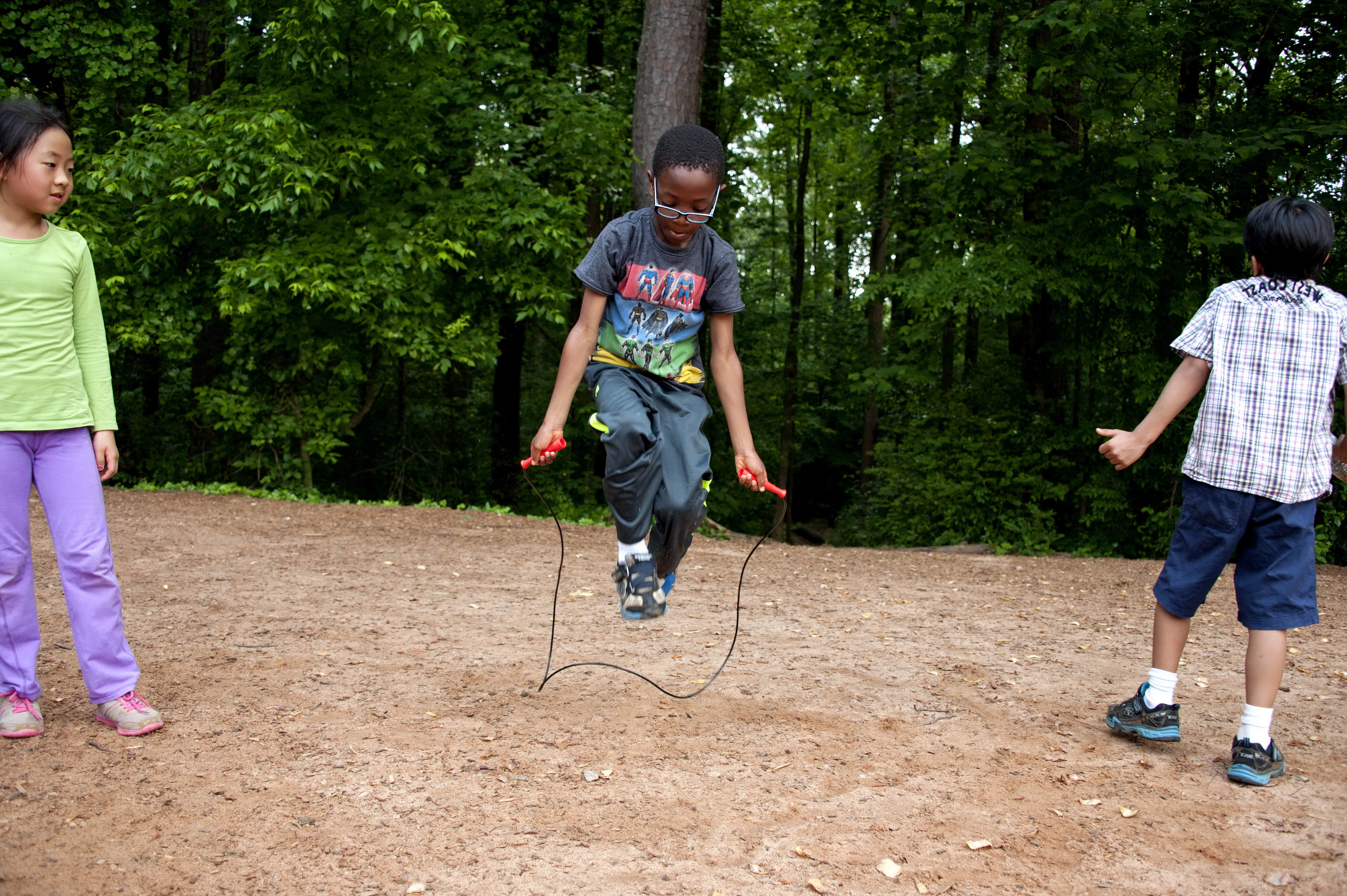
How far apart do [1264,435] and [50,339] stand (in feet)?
14.5

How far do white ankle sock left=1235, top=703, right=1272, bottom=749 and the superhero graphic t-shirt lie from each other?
8.03 ft

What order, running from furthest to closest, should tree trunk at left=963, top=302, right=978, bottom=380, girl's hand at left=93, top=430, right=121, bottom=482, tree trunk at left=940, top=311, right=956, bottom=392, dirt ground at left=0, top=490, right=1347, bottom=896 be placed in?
tree trunk at left=940, top=311, right=956, bottom=392
tree trunk at left=963, top=302, right=978, bottom=380
girl's hand at left=93, top=430, right=121, bottom=482
dirt ground at left=0, top=490, right=1347, bottom=896

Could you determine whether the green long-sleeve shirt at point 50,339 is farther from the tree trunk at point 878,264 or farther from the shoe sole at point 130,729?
the tree trunk at point 878,264

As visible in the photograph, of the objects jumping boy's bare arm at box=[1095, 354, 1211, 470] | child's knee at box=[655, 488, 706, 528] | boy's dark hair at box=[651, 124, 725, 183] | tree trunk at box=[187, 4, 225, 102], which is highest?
tree trunk at box=[187, 4, 225, 102]

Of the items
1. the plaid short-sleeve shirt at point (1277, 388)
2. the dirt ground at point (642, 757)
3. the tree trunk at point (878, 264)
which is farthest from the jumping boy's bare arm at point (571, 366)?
the tree trunk at point (878, 264)

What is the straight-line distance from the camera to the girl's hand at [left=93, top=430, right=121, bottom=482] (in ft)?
12.2

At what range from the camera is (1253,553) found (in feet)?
12.0

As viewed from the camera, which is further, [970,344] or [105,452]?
[970,344]

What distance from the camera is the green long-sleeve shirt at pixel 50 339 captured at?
3.48 metres

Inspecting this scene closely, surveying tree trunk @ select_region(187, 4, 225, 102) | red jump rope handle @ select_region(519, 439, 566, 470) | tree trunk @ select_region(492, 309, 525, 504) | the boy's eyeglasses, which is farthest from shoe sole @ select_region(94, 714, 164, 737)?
tree trunk @ select_region(492, 309, 525, 504)

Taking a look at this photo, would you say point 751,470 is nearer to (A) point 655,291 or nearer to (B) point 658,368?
(B) point 658,368

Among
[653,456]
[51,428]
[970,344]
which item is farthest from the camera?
[970,344]

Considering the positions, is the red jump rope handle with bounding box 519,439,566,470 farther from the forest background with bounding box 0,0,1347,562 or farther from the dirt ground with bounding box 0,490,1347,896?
the forest background with bounding box 0,0,1347,562

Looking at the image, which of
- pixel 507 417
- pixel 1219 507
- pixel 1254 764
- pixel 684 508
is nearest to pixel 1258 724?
pixel 1254 764
